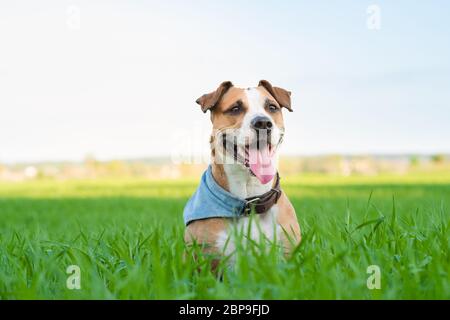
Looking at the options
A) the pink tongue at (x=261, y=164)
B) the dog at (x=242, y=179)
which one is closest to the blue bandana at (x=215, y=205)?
the dog at (x=242, y=179)

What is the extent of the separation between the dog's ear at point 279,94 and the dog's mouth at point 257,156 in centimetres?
56

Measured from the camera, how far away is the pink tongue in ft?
14.1

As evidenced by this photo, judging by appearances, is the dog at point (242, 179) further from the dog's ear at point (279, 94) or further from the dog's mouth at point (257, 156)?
the dog's ear at point (279, 94)

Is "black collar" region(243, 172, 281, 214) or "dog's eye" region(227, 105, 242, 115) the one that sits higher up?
"dog's eye" region(227, 105, 242, 115)

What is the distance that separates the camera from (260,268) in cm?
348

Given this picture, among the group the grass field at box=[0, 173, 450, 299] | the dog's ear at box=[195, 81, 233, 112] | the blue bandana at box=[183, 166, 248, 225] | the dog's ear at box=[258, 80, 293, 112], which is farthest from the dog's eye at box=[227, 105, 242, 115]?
the grass field at box=[0, 173, 450, 299]

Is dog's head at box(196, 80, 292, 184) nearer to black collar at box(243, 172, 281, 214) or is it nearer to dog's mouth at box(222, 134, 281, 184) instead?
dog's mouth at box(222, 134, 281, 184)

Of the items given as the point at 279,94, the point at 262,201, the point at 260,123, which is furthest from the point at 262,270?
the point at 279,94

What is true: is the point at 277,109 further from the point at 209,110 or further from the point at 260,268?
the point at 260,268

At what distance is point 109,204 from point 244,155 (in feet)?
32.7

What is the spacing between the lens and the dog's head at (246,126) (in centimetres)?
423

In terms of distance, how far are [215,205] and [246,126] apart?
25.5 inches
